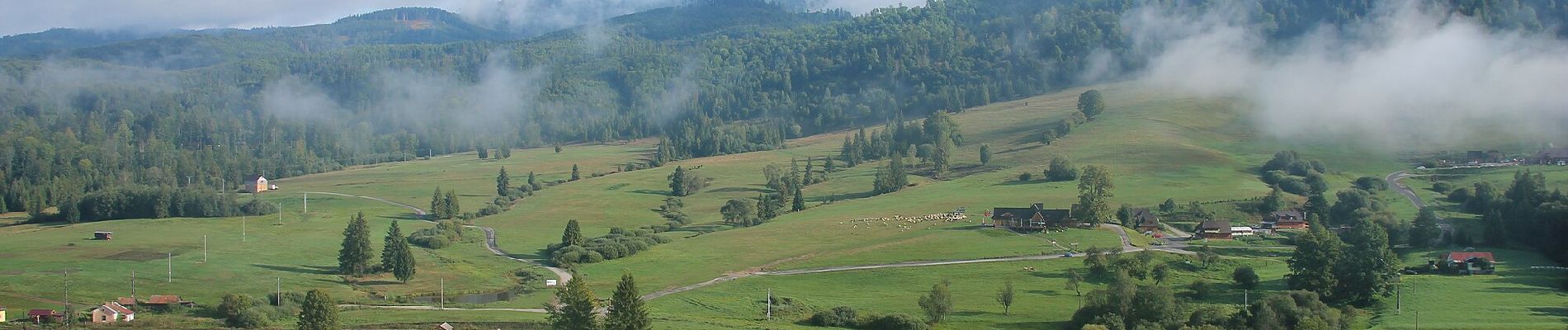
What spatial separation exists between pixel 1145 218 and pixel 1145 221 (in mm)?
798

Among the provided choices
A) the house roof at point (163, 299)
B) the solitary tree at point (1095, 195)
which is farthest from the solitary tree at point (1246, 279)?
the house roof at point (163, 299)

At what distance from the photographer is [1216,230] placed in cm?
10512

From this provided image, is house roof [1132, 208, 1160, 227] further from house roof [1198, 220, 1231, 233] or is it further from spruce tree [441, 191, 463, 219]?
spruce tree [441, 191, 463, 219]

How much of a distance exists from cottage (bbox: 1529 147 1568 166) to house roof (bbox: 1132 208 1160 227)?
59019 mm

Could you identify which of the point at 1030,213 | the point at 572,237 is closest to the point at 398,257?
the point at 572,237

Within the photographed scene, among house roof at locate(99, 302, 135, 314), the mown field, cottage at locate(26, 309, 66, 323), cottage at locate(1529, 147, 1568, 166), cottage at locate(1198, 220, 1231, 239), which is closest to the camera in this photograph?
cottage at locate(26, 309, 66, 323)

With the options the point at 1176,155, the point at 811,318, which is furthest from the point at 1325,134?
the point at 811,318

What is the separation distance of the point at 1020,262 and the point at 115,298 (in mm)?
56242

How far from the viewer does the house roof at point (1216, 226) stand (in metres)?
105

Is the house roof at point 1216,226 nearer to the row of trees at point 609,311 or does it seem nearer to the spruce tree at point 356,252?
the row of trees at point 609,311

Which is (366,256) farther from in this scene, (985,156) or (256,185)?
(985,156)

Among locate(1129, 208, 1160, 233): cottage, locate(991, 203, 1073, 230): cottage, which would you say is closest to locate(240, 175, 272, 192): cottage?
locate(991, 203, 1073, 230): cottage

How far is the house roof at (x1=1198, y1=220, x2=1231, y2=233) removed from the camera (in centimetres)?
10520

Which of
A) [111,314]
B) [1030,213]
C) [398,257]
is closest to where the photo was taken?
[111,314]
